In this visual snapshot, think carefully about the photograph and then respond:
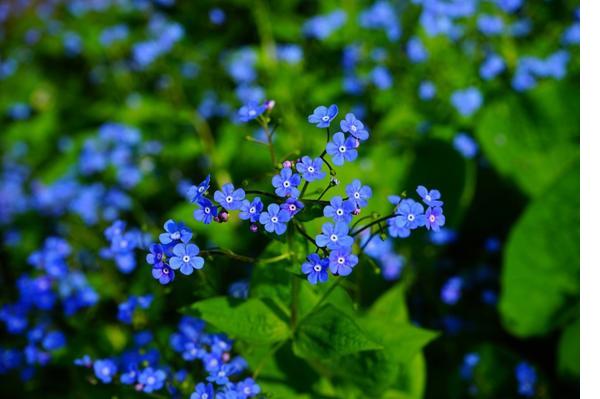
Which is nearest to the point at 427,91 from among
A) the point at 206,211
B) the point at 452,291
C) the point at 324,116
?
the point at 452,291

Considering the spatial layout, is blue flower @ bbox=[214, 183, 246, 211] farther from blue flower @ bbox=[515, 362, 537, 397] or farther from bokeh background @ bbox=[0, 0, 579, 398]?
blue flower @ bbox=[515, 362, 537, 397]

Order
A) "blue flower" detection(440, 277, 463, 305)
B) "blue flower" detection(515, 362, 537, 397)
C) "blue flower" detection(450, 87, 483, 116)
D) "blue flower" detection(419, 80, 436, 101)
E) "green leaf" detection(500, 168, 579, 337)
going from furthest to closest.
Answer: "blue flower" detection(419, 80, 436, 101) → "blue flower" detection(450, 87, 483, 116) → "blue flower" detection(440, 277, 463, 305) → "green leaf" detection(500, 168, 579, 337) → "blue flower" detection(515, 362, 537, 397)

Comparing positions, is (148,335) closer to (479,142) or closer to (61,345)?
(61,345)

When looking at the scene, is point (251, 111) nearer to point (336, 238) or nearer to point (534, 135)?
point (336, 238)

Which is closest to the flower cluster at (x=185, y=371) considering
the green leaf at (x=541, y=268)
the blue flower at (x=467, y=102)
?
the green leaf at (x=541, y=268)

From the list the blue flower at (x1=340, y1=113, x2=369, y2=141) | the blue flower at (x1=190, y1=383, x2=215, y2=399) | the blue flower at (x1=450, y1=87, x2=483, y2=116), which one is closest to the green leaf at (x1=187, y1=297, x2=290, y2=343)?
the blue flower at (x1=190, y1=383, x2=215, y2=399)
